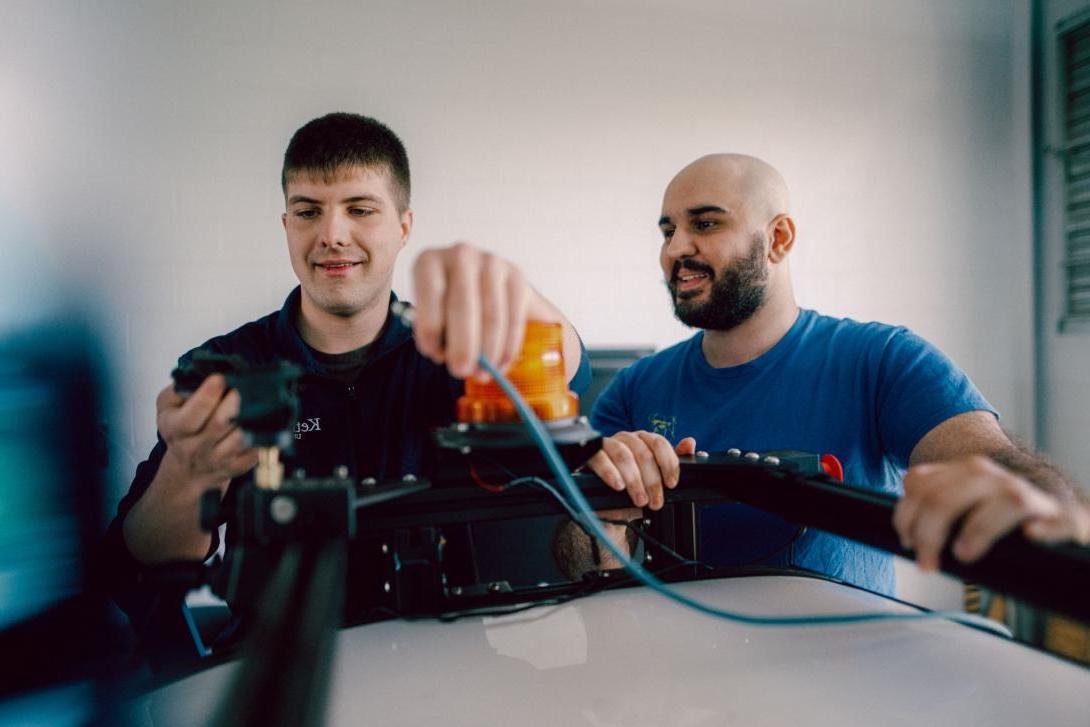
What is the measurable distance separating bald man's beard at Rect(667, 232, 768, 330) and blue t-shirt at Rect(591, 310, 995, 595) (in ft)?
0.34

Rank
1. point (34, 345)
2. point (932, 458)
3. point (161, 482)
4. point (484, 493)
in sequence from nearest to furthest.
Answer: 1. point (484, 493)
2. point (161, 482)
3. point (932, 458)
4. point (34, 345)

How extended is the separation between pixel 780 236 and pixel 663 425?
56cm

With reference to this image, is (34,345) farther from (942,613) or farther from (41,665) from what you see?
(942,613)

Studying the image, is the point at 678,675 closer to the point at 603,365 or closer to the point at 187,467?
the point at 187,467

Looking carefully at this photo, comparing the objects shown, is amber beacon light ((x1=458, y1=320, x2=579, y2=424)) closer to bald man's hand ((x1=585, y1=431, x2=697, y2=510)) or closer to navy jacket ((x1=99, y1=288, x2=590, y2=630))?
bald man's hand ((x1=585, y1=431, x2=697, y2=510))

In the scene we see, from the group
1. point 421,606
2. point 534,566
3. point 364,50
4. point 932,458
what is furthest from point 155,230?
point 932,458

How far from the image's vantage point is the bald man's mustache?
60.8 inches

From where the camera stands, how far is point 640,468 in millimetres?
725

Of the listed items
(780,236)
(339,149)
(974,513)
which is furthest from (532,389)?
(780,236)

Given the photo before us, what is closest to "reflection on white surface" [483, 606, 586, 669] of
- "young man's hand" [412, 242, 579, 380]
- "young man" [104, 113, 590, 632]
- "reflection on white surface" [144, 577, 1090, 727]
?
"reflection on white surface" [144, 577, 1090, 727]

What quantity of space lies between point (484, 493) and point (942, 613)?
1.49ft

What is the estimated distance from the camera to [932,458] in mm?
1135

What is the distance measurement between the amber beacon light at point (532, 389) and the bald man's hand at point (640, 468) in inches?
5.7

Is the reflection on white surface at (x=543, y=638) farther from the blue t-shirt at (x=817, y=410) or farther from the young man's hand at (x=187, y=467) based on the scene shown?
the blue t-shirt at (x=817, y=410)
